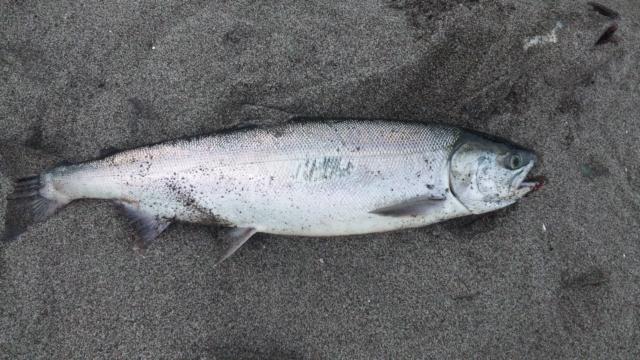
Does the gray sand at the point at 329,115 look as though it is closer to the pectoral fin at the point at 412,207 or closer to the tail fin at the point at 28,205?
the tail fin at the point at 28,205

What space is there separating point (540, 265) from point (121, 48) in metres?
3.98

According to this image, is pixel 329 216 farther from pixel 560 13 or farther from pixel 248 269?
pixel 560 13

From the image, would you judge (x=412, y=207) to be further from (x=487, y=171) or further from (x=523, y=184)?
(x=523, y=184)

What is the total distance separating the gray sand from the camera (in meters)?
3.15

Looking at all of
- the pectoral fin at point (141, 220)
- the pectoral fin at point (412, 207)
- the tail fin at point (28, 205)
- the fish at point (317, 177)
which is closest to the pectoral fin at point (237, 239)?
the fish at point (317, 177)

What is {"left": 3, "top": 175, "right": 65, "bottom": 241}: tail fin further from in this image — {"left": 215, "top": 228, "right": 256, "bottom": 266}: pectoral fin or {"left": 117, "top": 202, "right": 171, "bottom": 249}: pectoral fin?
{"left": 215, "top": 228, "right": 256, "bottom": 266}: pectoral fin

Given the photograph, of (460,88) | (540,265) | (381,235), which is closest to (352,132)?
(381,235)

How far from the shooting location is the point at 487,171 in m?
3.09

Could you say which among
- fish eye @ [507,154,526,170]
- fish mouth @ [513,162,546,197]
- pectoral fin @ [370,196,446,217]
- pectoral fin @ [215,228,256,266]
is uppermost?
fish eye @ [507,154,526,170]

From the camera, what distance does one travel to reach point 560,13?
12.2ft

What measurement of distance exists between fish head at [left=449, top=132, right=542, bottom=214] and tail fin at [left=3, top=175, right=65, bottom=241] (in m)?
3.14

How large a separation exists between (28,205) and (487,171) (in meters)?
3.61

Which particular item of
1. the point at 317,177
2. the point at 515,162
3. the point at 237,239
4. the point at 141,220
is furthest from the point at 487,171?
the point at 141,220

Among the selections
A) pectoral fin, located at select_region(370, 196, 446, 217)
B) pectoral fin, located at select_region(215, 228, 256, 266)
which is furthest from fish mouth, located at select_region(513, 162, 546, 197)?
pectoral fin, located at select_region(215, 228, 256, 266)
